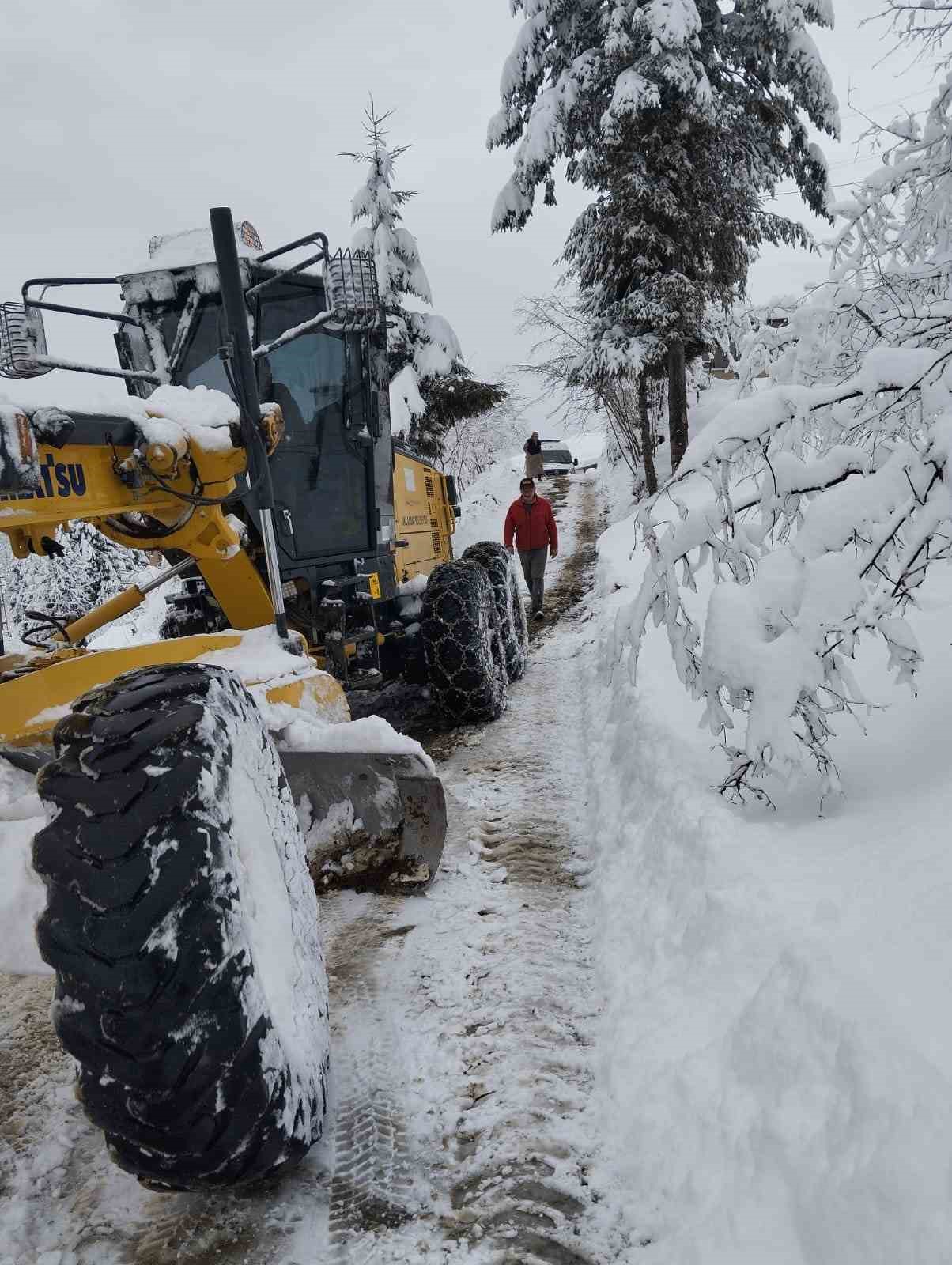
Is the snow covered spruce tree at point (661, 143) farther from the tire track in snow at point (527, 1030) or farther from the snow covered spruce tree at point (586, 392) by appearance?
the tire track in snow at point (527, 1030)

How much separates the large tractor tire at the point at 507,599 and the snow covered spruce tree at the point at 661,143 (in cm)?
932

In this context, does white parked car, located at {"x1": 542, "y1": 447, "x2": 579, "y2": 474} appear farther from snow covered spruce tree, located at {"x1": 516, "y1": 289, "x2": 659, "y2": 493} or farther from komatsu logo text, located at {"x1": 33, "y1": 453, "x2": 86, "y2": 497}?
komatsu logo text, located at {"x1": 33, "y1": 453, "x2": 86, "y2": 497}

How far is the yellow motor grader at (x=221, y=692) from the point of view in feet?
5.39

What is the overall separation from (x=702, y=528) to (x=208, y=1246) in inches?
93.9

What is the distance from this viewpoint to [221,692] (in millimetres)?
2016

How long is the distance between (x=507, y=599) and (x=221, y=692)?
17.3 feet

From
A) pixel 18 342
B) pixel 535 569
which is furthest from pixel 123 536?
pixel 535 569

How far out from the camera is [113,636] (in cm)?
1588

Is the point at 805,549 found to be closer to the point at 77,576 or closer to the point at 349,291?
the point at 349,291

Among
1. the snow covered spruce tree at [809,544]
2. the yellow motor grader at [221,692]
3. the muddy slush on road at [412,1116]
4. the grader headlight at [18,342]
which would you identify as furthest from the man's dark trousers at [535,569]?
the grader headlight at [18,342]

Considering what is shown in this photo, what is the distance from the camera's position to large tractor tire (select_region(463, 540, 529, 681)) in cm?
697

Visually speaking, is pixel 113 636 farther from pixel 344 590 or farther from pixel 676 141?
pixel 676 141

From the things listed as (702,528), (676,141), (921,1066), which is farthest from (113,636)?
(921,1066)

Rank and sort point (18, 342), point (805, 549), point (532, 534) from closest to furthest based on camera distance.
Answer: point (805, 549), point (18, 342), point (532, 534)
